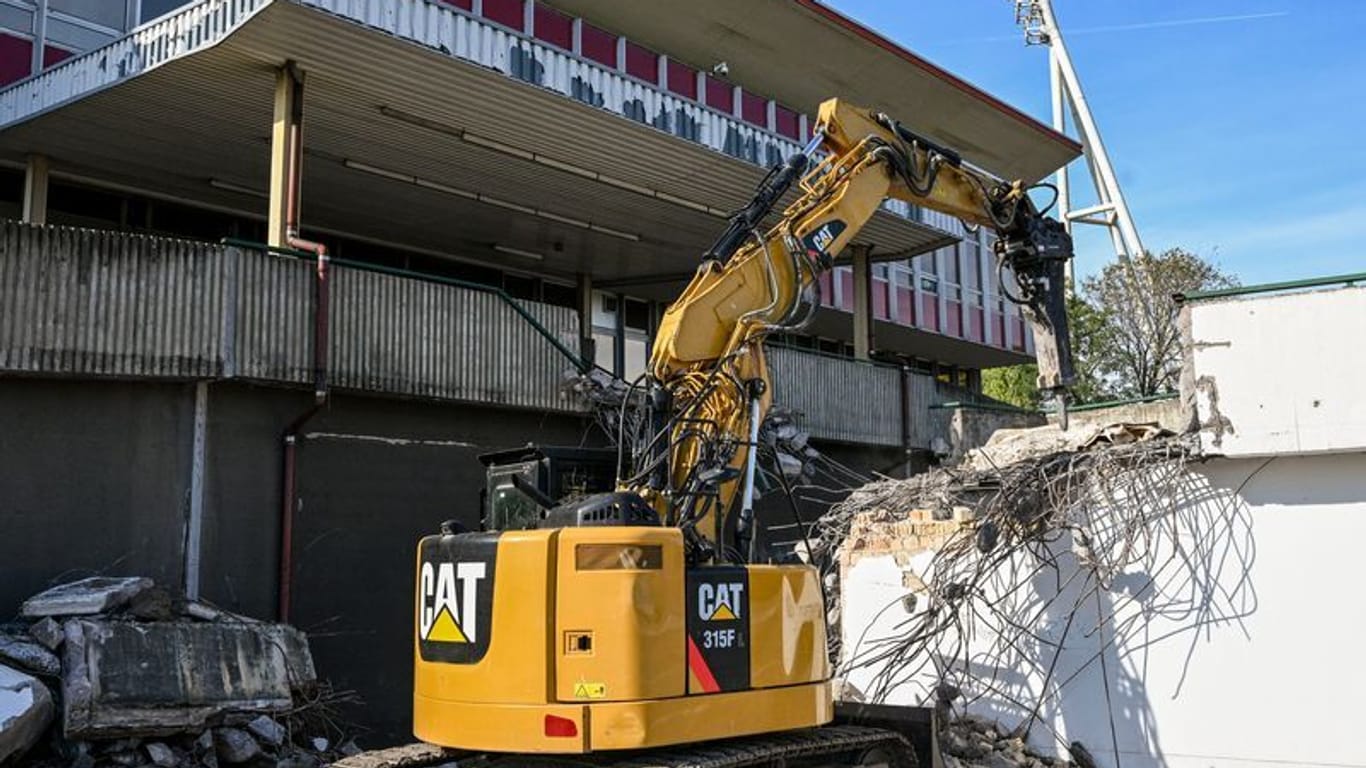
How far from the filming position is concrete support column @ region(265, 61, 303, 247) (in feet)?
43.4

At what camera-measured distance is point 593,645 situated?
673 cm

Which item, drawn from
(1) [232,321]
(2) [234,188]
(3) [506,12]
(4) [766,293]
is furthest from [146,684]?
(3) [506,12]

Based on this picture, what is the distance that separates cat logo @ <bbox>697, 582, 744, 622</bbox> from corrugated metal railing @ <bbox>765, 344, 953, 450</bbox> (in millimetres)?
10587

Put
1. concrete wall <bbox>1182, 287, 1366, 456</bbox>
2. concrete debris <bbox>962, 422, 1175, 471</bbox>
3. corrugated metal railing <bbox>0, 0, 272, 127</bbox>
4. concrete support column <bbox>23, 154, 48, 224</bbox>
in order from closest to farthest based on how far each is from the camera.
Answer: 1. concrete wall <bbox>1182, 287, 1366, 456</bbox>
2. concrete debris <bbox>962, 422, 1175, 471</bbox>
3. corrugated metal railing <bbox>0, 0, 272, 127</bbox>
4. concrete support column <bbox>23, 154, 48, 224</bbox>

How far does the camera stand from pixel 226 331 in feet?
38.7

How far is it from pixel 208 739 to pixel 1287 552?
30.6ft

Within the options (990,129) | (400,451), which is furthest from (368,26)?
(990,129)

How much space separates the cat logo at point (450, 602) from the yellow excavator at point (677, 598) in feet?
0.04

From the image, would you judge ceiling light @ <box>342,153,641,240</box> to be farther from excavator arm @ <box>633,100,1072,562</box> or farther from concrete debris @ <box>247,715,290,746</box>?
excavator arm @ <box>633,100,1072,562</box>

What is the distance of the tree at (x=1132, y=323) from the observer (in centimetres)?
2915

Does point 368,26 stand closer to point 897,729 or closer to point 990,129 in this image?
point 897,729

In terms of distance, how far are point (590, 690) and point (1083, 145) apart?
99.8 feet

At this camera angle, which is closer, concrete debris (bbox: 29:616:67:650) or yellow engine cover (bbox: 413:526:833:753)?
yellow engine cover (bbox: 413:526:833:753)

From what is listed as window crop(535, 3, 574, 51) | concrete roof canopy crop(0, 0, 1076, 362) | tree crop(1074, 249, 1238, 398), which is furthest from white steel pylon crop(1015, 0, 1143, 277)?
window crop(535, 3, 574, 51)
